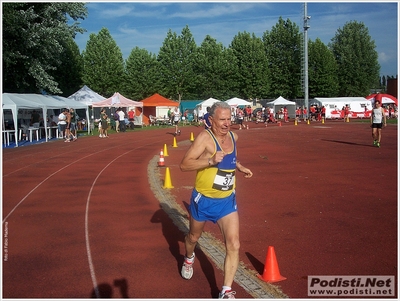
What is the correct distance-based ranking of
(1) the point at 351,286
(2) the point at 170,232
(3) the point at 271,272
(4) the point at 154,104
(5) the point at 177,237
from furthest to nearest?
1. (4) the point at 154,104
2. (2) the point at 170,232
3. (5) the point at 177,237
4. (3) the point at 271,272
5. (1) the point at 351,286

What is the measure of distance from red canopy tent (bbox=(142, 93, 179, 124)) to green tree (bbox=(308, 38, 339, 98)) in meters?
31.2

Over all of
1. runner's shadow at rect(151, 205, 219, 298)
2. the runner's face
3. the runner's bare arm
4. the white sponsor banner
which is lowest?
the white sponsor banner

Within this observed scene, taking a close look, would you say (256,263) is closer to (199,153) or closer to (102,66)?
(199,153)

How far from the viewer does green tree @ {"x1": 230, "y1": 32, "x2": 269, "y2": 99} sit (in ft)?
236

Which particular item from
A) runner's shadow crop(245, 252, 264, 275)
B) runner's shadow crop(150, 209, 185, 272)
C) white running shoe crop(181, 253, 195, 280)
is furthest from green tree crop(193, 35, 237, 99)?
white running shoe crop(181, 253, 195, 280)

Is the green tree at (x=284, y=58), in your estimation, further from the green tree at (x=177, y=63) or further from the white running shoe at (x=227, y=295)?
the white running shoe at (x=227, y=295)

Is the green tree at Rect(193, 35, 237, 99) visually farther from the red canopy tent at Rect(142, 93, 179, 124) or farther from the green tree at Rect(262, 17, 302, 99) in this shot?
the red canopy tent at Rect(142, 93, 179, 124)

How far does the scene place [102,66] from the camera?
66.4 m

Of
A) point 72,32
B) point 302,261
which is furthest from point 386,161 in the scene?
point 72,32

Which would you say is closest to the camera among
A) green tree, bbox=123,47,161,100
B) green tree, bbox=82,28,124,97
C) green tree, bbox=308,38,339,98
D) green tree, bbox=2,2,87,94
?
green tree, bbox=2,2,87,94

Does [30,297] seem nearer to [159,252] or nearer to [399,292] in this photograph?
[159,252]

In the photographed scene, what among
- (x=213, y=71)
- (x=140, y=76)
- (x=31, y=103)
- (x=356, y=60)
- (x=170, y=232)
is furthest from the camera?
(x=356, y=60)

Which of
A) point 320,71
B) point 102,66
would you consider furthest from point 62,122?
point 320,71

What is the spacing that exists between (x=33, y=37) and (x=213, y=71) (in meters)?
47.3
